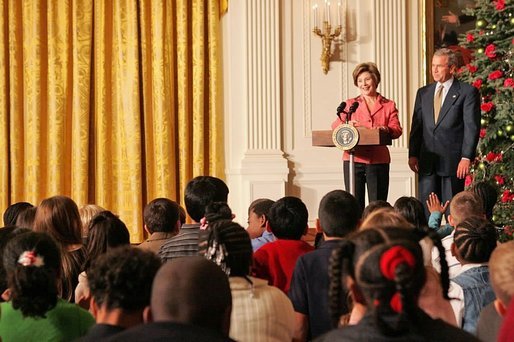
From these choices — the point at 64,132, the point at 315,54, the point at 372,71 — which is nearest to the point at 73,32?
the point at 64,132

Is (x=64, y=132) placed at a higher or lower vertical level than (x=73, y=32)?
lower

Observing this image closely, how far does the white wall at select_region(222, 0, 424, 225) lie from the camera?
32.6 feet

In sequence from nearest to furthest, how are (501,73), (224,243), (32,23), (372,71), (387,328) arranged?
(387,328) < (224,243) < (372,71) < (501,73) < (32,23)

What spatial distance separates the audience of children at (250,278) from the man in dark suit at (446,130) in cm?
196

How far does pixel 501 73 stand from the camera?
8.83m

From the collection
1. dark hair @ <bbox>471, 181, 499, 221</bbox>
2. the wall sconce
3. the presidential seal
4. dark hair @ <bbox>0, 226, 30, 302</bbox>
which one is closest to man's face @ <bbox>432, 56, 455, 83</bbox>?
the presidential seal

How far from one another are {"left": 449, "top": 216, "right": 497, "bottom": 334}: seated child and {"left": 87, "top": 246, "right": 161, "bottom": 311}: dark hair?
1.63m

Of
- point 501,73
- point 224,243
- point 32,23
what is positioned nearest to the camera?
point 224,243

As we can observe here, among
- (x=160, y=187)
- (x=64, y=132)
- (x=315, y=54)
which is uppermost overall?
(x=315, y=54)

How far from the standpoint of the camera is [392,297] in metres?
2.07

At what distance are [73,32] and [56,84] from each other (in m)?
0.59

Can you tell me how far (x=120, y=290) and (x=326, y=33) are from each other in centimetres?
781

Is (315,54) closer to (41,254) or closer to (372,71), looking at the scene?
(372,71)

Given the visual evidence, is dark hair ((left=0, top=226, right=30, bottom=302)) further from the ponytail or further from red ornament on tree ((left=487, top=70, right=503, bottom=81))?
red ornament on tree ((left=487, top=70, right=503, bottom=81))
